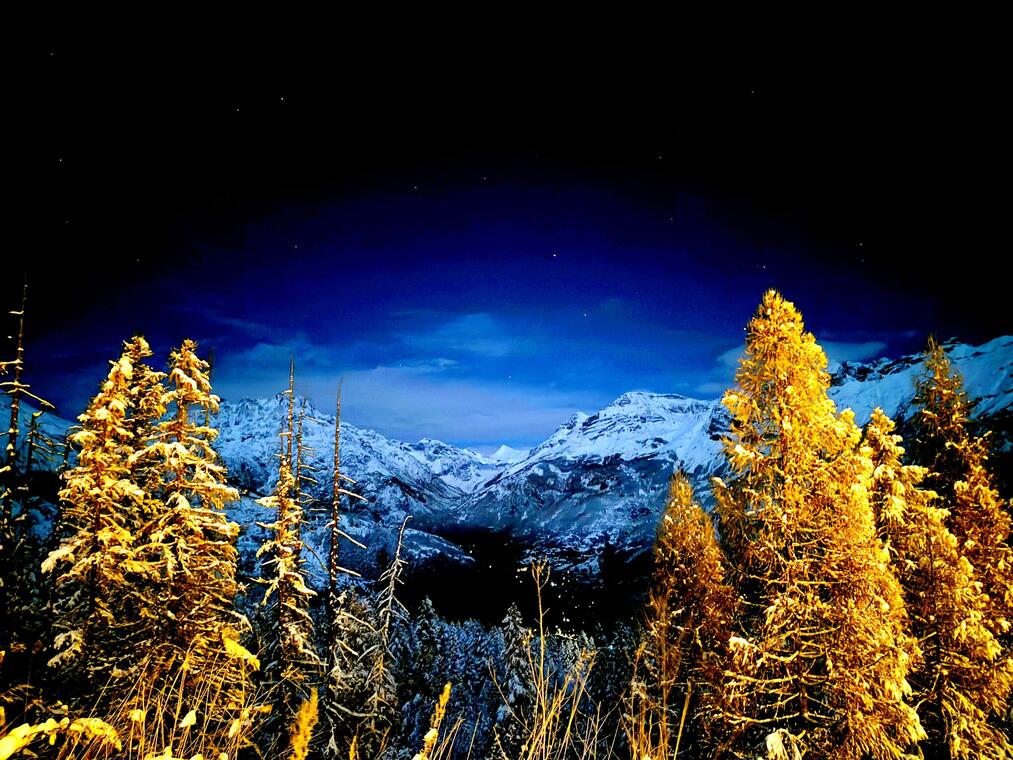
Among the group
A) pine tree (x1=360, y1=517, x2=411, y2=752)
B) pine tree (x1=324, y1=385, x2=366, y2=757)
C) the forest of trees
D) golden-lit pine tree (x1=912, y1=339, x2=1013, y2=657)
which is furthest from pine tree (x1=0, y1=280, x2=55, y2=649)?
golden-lit pine tree (x1=912, y1=339, x2=1013, y2=657)

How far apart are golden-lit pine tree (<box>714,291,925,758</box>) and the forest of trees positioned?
0.04 m

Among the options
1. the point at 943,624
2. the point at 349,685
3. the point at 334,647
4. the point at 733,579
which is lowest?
the point at 349,685

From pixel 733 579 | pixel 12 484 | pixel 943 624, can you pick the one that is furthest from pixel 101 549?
pixel 943 624

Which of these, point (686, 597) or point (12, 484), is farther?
point (686, 597)

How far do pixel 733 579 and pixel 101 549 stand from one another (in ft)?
42.2

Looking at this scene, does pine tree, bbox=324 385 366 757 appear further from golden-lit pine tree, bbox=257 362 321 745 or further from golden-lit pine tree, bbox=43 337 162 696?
golden-lit pine tree, bbox=43 337 162 696

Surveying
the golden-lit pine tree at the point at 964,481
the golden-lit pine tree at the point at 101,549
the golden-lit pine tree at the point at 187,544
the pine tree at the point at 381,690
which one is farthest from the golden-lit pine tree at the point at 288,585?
the golden-lit pine tree at the point at 964,481

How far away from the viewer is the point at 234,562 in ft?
41.5

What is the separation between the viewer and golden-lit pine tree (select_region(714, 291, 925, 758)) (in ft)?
26.4

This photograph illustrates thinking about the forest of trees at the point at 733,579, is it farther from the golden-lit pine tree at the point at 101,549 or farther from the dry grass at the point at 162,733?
the dry grass at the point at 162,733

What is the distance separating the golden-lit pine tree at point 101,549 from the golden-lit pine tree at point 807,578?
11915 mm

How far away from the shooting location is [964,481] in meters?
12.7

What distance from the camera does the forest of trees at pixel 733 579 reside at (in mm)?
8180

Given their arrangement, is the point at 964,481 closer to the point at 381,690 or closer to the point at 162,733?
the point at 162,733
